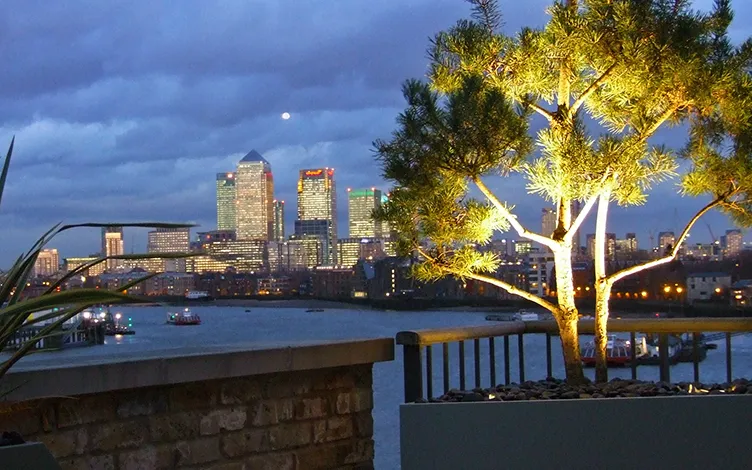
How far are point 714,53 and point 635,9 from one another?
1.47ft

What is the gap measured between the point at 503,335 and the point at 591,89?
3.91 ft

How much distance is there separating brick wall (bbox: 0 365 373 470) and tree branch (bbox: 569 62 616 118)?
4.86 ft

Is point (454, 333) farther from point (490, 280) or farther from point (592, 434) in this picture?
point (592, 434)

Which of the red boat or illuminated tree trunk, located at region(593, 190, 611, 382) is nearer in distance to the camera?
illuminated tree trunk, located at region(593, 190, 611, 382)

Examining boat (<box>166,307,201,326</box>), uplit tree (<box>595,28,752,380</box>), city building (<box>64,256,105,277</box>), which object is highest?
uplit tree (<box>595,28,752,380</box>)

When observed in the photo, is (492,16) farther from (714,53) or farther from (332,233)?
(332,233)

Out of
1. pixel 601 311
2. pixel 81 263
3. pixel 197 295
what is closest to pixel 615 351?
pixel 601 311

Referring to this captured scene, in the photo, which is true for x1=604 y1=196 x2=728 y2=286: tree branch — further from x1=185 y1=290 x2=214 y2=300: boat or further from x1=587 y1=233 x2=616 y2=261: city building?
x1=185 y1=290 x2=214 y2=300: boat

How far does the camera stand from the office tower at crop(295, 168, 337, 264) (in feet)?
51.8

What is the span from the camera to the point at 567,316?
169 inches

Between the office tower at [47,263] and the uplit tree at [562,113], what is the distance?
1.46 m

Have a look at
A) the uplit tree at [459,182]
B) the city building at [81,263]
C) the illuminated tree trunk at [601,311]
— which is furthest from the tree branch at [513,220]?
the city building at [81,263]

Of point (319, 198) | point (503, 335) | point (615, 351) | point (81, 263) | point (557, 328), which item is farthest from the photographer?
point (319, 198)

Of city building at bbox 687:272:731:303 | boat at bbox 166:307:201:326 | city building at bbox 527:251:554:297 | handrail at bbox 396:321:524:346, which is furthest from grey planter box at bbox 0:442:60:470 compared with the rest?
boat at bbox 166:307:201:326
